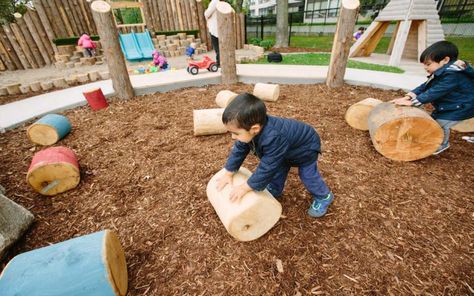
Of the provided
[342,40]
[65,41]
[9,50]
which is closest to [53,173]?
[342,40]

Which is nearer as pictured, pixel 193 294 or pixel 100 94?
pixel 193 294

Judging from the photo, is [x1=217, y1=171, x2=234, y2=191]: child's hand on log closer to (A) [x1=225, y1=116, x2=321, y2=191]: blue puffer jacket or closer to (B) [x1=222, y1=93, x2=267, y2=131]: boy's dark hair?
(A) [x1=225, y1=116, x2=321, y2=191]: blue puffer jacket

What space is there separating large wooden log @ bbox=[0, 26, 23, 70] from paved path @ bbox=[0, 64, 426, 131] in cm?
483

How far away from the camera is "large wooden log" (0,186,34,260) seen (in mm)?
1890

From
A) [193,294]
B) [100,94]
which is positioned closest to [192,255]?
[193,294]

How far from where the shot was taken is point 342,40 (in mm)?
4766

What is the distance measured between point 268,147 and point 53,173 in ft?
7.89

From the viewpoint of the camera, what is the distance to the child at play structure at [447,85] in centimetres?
248

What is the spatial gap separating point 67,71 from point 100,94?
5564mm

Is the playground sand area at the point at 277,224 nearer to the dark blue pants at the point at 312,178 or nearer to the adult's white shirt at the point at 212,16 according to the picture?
the dark blue pants at the point at 312,178

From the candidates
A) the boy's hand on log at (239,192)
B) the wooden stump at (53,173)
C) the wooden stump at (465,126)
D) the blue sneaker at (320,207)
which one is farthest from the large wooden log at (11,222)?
the wooden stump at (465,126)

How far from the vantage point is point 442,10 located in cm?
1680

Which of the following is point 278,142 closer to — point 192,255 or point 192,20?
point 192,255

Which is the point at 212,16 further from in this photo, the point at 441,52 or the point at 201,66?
the point at 441,52
